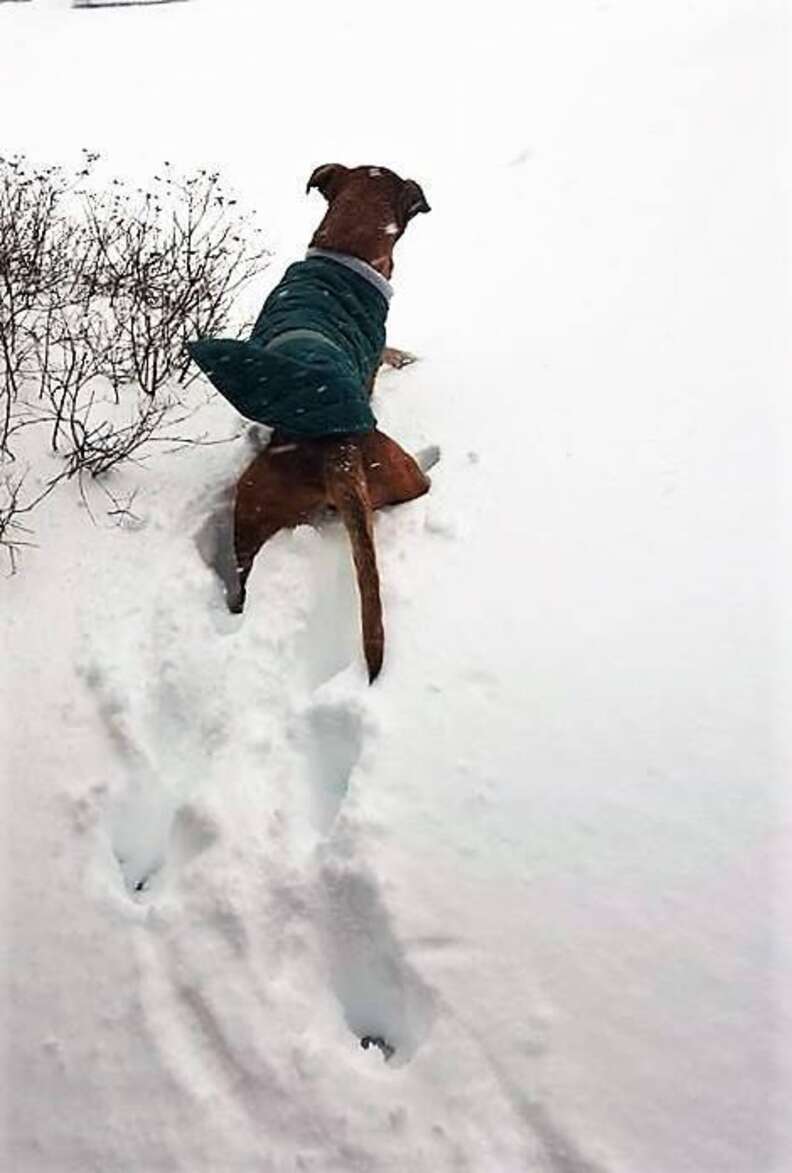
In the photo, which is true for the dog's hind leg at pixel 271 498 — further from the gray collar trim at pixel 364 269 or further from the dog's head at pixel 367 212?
the dog's head at pixel 367 212

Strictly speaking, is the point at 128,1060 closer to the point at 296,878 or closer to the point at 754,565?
the point at 296,878

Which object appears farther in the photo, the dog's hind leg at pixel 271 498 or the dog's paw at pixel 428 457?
the dog's paw at pixel 428 457

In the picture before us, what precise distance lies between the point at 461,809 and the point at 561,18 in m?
8.59

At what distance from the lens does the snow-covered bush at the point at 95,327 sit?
13.5ft

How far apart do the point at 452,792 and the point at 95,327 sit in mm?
3074

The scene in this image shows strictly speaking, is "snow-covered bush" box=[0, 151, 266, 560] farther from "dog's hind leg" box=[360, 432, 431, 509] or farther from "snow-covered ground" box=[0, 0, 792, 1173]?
"dog's hind leg" box=[360, 432, 431, 509]

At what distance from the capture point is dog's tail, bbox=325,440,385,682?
3135mm

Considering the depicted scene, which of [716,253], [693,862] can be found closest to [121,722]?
[693,862]

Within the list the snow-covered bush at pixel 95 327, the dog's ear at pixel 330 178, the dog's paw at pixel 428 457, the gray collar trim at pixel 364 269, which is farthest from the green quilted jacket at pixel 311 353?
the snow-covered bush at pixel 95 327

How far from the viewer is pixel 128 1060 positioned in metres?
2.55

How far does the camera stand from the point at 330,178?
434 centimetres

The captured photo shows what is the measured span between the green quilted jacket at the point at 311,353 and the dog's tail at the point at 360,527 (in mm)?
94

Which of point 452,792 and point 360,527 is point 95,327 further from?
point 452,792

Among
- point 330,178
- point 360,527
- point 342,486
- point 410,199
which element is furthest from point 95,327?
point 360,527
